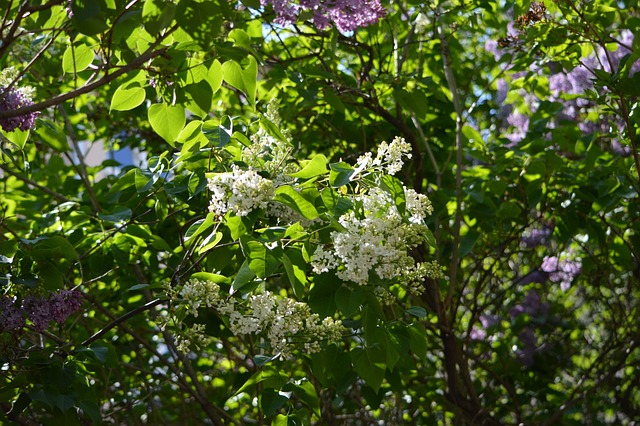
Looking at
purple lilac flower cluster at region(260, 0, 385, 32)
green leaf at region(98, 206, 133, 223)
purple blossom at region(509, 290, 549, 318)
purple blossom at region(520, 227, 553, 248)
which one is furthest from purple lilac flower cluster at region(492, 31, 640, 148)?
green leaf at region(98, 206, 133, 223)

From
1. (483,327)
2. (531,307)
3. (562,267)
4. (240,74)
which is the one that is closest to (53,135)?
(240,74)

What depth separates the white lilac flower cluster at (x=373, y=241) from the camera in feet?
4.90

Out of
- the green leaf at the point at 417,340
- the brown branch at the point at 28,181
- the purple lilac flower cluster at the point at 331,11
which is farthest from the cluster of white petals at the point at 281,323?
the brown branch at the point at 28,181

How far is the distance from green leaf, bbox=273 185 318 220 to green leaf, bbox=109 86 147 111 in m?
0.43

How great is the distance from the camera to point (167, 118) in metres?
1.75

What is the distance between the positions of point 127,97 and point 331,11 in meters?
0.54

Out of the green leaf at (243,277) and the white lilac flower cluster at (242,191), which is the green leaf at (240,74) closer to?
the white lilac flower cluster at (242,191)

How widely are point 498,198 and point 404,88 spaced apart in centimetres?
75

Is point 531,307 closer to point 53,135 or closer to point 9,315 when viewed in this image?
point 53,135

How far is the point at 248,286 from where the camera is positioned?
1646mm

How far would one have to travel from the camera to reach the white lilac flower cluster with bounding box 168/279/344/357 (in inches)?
63.1

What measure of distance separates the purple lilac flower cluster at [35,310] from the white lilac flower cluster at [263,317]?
378mm

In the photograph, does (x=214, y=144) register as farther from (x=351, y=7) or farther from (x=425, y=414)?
(x=425, y=414)

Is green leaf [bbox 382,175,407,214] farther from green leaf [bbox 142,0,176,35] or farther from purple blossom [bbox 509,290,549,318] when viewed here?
purple blossom [bbox 509,290,549,318]
